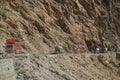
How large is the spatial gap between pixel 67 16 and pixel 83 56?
Result: 9495 mm

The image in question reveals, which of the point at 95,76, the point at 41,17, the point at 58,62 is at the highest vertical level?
→ the point at 41,17

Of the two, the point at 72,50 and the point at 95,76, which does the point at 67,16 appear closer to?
the point at 72,50

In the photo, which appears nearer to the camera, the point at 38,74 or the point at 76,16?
the point at 38,74

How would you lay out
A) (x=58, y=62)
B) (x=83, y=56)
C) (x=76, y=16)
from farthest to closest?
(x=76, y=16), (x=83, y=56), (x=58, y=62)

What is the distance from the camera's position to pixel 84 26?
58531mm

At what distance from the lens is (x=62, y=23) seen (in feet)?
180

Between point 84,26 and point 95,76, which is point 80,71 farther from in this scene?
point 84,26

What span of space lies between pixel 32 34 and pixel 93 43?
564 inches

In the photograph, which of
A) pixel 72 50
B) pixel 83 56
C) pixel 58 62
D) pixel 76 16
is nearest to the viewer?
pixel 58 62

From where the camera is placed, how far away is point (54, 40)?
50.6m

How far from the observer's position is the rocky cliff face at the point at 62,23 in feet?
152

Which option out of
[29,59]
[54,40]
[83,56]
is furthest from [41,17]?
[29,59]

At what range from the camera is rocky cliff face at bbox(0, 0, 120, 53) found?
152 feet

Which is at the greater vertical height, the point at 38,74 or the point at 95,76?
the point at 38,74
